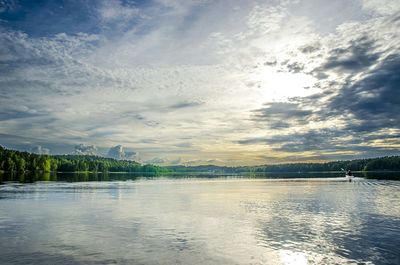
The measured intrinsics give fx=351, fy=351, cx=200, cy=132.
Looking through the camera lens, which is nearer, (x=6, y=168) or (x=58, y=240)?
(x=58, y=240)

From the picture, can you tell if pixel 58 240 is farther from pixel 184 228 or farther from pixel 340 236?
pixel 340 236

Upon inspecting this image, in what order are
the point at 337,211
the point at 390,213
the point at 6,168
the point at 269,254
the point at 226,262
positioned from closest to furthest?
the point at 226,262, the point at 269,254, the point at 390,213, the point at 337,211, the point at 6,168

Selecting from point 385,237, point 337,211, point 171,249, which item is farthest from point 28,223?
point 337,211

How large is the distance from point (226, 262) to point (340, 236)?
10654 millimetres

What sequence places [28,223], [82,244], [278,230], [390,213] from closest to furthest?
1. [82,244]
2. [278,230]
3. [28,223]
4. [390,213]

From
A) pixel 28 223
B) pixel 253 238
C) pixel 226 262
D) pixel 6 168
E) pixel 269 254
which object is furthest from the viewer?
pixel 6 168

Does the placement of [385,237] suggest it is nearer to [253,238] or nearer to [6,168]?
[253,238]

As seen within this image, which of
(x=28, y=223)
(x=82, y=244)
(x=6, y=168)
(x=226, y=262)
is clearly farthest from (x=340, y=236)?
(x=6, y=168)

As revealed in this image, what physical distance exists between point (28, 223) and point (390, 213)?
34.3 meters

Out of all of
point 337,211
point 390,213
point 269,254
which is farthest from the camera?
point 337,211

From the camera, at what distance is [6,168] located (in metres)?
195

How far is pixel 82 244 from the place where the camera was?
22.3 m

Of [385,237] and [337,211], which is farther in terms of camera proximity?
[337,211]

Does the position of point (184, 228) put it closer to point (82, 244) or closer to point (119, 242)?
point (119, 242)
